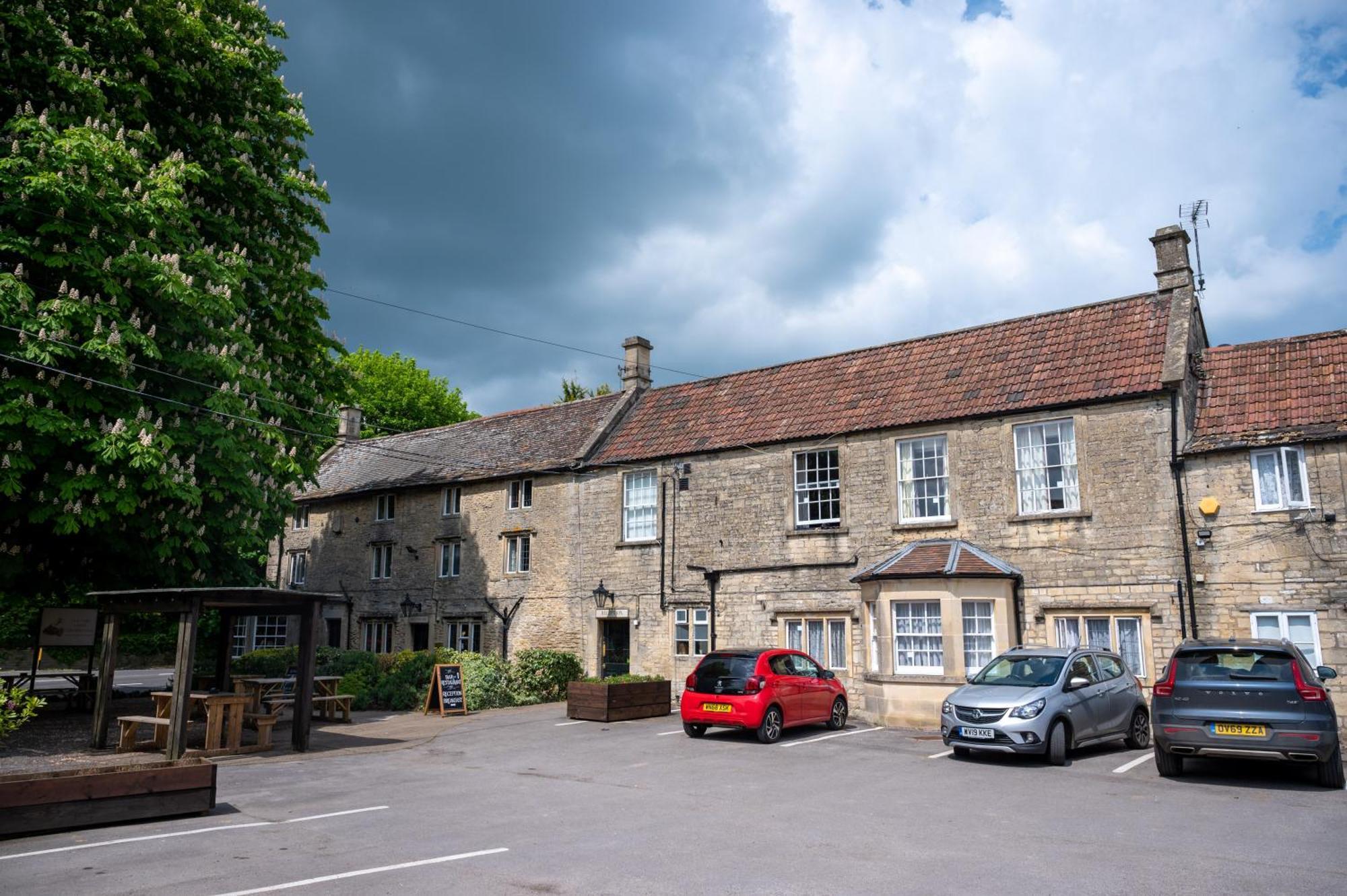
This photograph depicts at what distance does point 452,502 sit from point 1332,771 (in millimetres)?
24460

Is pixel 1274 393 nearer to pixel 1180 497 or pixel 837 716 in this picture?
pixel 1180 497

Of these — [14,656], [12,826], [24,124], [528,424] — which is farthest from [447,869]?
[14,656]

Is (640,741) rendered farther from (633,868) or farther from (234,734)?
(633,868)

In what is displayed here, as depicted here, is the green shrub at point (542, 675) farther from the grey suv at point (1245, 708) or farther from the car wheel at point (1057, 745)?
the grey suv at point (1245, 708)

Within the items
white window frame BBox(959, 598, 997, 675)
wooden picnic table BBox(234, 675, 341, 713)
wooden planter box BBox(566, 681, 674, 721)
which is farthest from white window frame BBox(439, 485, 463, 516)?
white window frame BBox(959, 598, 997, 675)

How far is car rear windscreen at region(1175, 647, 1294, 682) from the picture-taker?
11359 millimetres

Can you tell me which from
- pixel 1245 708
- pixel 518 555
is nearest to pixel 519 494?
pixel 518 555

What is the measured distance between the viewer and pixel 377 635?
1219 inches

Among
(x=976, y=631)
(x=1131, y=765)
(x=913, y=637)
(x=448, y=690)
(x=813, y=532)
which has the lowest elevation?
(x=1131, y=765)

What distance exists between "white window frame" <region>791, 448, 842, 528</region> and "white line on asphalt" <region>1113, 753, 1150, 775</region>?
8.61m

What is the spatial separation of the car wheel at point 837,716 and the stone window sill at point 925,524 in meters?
4.36

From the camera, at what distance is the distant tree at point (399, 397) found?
48469 millimetres

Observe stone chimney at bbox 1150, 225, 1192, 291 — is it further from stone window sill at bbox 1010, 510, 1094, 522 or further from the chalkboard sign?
the chalkboard sign

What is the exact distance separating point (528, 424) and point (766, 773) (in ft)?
67.3
